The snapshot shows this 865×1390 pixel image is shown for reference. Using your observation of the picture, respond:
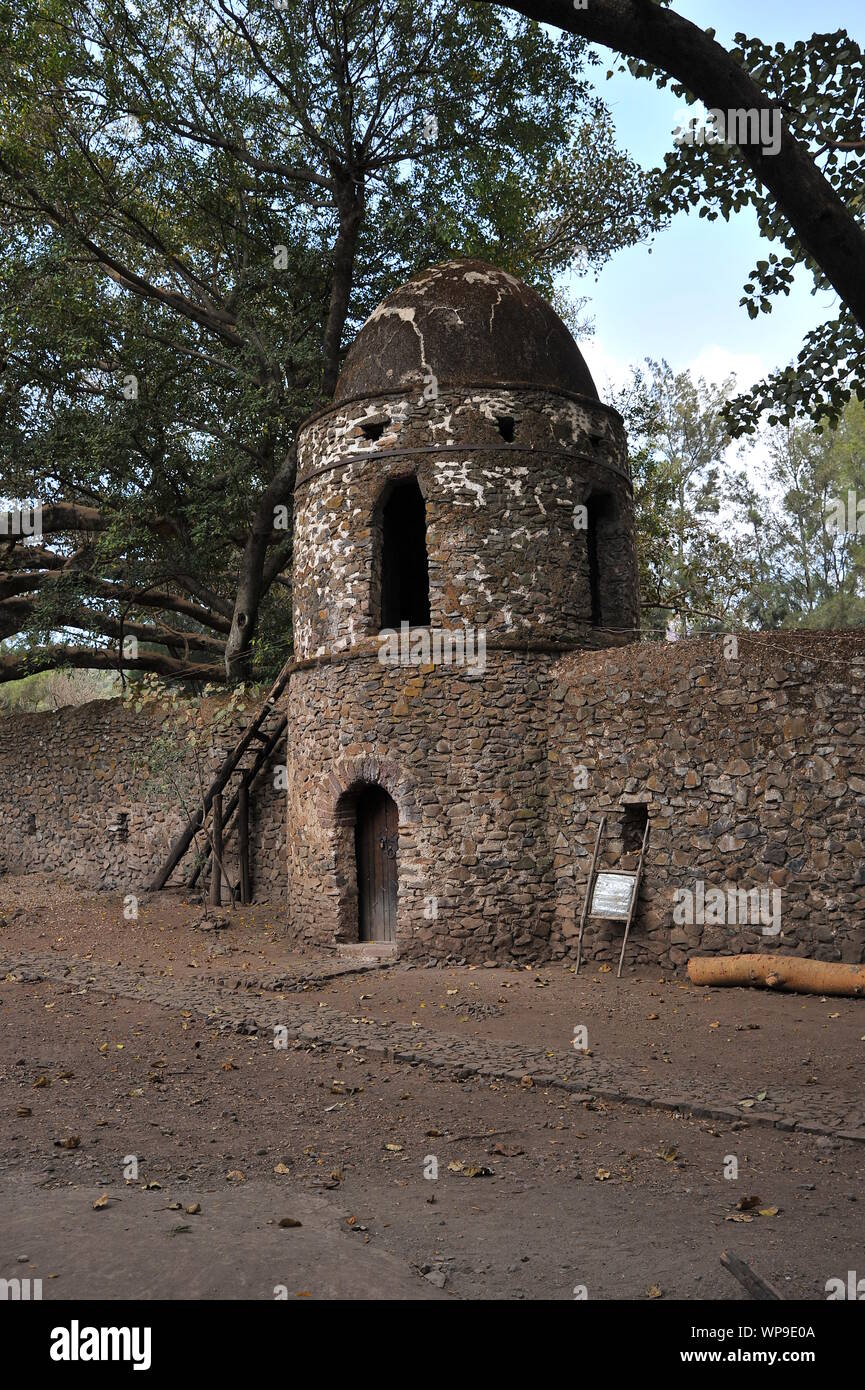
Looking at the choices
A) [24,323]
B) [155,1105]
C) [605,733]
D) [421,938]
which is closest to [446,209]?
[24,323]

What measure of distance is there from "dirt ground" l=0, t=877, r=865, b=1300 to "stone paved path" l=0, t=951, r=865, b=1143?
8cm

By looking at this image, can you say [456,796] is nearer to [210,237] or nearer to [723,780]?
[723,780]

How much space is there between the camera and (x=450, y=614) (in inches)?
496

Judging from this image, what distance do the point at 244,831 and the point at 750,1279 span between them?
1292cm

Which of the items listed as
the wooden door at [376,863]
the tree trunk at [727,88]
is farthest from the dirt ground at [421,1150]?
the tree trunk at [727,88]

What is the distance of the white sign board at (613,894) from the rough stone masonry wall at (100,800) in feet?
20.2

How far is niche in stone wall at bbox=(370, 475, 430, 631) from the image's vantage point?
1415 cm

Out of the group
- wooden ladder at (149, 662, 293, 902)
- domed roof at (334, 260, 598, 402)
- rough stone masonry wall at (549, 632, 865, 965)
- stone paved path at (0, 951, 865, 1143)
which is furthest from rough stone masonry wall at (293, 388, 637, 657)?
stone paved path at (0, 951, 865, 1143)

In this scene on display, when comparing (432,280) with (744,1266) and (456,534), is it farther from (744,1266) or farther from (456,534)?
(744,1266)

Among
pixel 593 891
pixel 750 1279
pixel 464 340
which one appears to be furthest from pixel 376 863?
pixel 750 1279

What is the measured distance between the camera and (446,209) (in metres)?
18.8

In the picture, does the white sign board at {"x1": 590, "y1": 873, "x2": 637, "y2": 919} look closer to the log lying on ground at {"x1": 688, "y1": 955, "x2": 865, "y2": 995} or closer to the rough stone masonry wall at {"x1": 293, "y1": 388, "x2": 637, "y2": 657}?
the log lying on ground at {"x1": 688, "y1": 955, "x2": 865, "y2": 995}

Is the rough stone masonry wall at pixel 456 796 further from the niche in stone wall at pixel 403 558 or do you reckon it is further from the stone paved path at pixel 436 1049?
the stone paved path at pixel 436 1049

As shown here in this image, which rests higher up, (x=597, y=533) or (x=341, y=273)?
(x=341, y=273)
